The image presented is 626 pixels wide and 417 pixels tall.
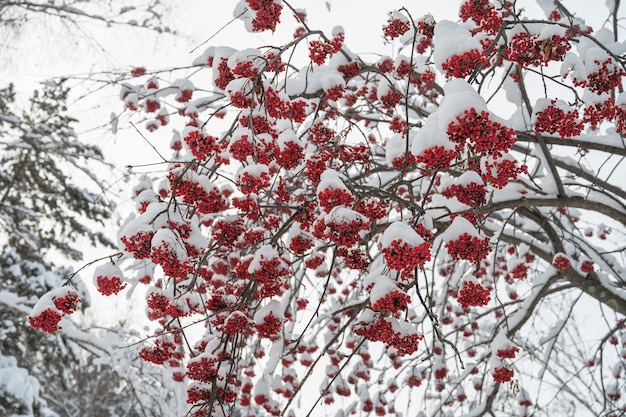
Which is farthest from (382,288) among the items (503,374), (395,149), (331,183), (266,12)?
(503,374)

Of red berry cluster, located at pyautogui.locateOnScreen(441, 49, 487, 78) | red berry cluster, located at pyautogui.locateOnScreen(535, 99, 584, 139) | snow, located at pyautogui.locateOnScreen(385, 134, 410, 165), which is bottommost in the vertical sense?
red berry cluster, located at pyautogui.locateOnScreen(441, 49, 487, 78)

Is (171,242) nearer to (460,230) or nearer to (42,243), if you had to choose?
(460,230)

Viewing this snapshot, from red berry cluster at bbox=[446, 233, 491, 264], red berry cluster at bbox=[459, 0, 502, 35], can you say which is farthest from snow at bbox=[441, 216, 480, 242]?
red berry cluster at bbox=[459, 0, 502, 35]

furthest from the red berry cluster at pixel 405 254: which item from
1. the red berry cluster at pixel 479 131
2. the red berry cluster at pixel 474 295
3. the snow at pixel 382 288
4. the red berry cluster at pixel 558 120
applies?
the red berry cluster at pixel 558 120

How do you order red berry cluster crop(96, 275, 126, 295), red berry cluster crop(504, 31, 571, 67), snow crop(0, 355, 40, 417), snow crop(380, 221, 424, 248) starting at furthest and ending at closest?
snow crop(0, 355, 40, 417)
red berry cluster crop(96, 275, 126, 295)
red berry cluster crop(504, 31, 571, 67)
snow crop(380, 221, 424, 248)

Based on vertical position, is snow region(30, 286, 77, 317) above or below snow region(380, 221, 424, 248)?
above

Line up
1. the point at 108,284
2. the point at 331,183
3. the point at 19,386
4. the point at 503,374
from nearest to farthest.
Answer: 1. the point at 331,183
2. the point at 108,284
3. the point at 503,374
4. the point at 19,386

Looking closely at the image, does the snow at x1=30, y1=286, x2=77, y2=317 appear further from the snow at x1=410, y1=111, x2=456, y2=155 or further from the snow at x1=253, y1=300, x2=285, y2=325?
the snow at x1=410, y1=111, x2=456, y2=155

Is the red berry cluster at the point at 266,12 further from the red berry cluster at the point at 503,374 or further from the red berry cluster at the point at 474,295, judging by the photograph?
the red berry cluster at the point at 503,374

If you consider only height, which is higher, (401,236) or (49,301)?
(49,301)

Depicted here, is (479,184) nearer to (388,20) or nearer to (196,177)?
(196,177)

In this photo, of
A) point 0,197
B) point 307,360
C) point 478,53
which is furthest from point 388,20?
point 0,197

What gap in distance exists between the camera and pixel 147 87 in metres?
4.24

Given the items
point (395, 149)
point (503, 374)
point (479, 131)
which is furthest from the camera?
point (503, 374)
